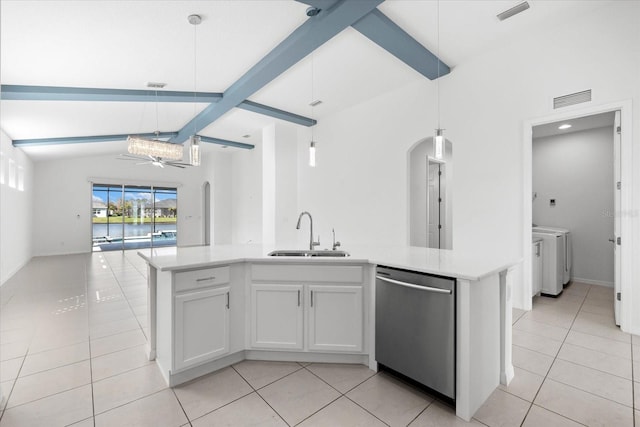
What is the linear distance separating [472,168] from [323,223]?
9.86 feet

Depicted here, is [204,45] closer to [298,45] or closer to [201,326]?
[298,45]

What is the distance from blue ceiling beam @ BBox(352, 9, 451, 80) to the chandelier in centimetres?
278

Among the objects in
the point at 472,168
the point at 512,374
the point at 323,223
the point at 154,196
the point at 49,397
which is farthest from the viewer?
the point at 154,196

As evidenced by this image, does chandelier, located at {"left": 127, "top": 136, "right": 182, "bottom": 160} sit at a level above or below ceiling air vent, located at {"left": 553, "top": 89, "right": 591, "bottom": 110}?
below

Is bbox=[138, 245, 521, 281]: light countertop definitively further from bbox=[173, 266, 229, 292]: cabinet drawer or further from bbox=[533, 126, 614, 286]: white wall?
bbox=[533, 126, 614, 286]: white wall

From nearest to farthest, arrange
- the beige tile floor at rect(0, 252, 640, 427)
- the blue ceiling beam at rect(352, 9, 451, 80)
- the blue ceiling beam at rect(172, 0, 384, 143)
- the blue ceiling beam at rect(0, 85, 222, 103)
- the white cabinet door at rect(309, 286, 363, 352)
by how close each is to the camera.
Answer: the beige tile floor at rect(0, 252, 640, 427), the white cabinet door at rect(309, 286, 363, 352), the blue ceiling beam at rect(172, 0, 384, 143), the blue ceiling beam at rect(352, 9, 451, 80), the blue ceiling beam at rect(0, 85, 222, 103)

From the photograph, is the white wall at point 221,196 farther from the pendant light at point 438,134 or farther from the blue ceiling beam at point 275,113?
the pendant light at point 438,134

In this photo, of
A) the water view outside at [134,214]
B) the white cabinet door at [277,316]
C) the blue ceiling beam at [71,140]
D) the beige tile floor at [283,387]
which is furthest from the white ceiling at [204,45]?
the water view outside at [134,214]

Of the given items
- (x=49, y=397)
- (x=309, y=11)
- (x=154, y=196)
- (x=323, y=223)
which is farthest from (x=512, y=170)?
(x=154, y=196)

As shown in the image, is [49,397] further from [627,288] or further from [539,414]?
[627,288]

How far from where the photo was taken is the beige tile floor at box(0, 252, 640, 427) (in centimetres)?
169

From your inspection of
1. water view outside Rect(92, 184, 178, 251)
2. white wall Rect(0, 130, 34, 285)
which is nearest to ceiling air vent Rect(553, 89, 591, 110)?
white wall Rect(0, 130, 34, 285)

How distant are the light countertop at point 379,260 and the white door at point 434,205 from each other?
3573mm

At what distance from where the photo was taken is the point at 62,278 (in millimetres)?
5242
